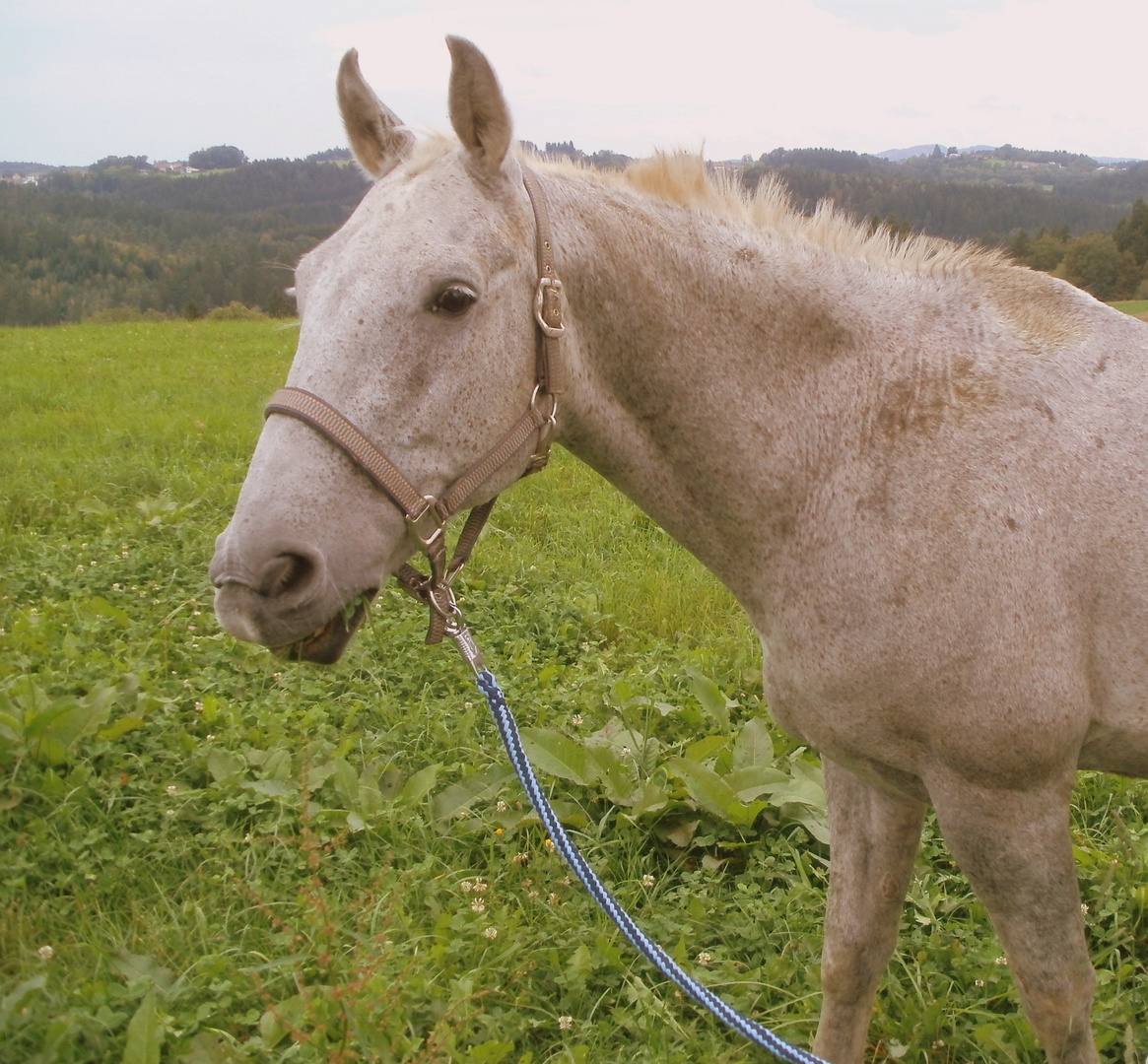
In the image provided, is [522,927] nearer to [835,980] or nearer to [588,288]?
[835,980]

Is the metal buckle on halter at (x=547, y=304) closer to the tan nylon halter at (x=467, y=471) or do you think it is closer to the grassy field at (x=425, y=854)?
the tan nylon halter at (x=467, y=471)

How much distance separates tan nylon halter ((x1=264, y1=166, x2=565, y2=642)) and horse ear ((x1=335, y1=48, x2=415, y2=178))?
31cm

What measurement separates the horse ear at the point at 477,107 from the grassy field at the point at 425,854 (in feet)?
5.63

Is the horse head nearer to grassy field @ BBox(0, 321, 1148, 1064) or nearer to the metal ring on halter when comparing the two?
the metal ring on halter

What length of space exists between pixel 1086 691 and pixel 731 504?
842 mm

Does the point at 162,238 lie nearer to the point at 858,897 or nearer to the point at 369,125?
the point at 369,125

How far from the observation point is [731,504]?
1920 millimetres

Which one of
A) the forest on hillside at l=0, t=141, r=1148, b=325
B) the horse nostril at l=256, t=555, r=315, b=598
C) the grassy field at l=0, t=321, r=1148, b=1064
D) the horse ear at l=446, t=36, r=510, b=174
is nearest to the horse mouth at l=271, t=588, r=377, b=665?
the horse nostril at l=256, t=555, r=315, b=598

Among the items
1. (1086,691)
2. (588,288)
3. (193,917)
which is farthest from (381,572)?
(193,917)

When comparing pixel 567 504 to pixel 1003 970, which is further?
pixel 567 504

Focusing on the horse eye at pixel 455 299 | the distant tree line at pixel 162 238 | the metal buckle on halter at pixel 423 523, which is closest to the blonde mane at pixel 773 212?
the horse eye at pixel 455 299

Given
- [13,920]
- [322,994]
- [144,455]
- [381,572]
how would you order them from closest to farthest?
1. [381,572]
2. [322,994]
3. [13,920]
4. [144,455]

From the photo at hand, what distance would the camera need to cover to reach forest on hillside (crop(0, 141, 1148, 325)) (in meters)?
31.1

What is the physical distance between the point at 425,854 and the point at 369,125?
2.29 metres
